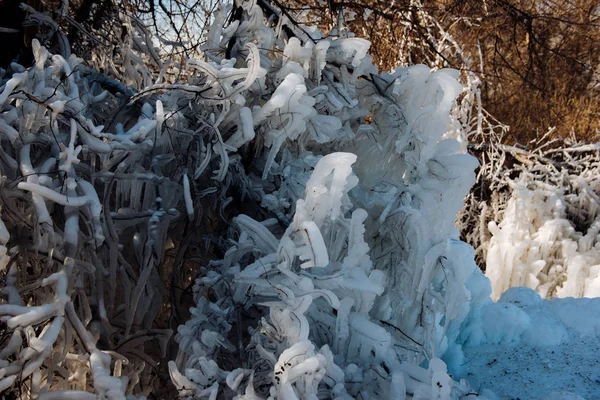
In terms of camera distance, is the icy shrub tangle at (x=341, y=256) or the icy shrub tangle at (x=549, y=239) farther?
the icy shrub tangle at (x=549, y=239)

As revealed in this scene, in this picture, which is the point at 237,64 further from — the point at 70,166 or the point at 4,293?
the point at 4,293

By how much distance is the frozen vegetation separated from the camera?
1.35 metres

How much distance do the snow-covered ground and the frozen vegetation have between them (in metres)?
0.01

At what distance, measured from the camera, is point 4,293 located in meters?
1.40

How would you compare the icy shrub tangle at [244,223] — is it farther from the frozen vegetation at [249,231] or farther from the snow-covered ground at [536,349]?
the snow-covered ground at [536,349]

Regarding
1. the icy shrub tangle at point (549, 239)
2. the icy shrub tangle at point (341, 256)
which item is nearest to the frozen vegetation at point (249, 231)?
the icy shrub tangle at point (341, 256)

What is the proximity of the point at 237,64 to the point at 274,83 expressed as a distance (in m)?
0.18

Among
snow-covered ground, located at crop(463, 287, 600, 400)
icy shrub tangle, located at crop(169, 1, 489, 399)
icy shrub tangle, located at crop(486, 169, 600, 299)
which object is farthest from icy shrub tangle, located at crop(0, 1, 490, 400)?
icy shrub tangle, located at crop(486, 169, 600, 299)

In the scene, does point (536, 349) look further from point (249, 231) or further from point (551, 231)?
point (551, 231)

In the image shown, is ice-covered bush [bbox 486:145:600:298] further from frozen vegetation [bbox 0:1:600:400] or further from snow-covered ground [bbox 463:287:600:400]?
frozen vegetation [bbox 0:1:600:400]

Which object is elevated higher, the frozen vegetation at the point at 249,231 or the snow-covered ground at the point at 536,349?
the frozen vegetation at the point at 249,231

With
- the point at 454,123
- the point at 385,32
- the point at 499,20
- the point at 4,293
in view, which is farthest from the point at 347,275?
the point at 499,20

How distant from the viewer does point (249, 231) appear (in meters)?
1.57

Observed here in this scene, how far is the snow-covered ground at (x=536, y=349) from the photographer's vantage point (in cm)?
185
